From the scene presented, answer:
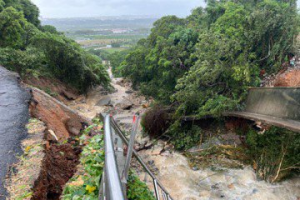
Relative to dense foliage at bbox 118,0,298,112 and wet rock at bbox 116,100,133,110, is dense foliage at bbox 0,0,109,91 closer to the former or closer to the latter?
wet rock at bbox 116,100,133,110

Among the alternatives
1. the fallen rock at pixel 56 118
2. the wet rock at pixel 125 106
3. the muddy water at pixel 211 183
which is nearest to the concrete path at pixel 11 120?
the fallen rock at pixel 56 118

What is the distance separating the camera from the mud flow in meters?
2.51

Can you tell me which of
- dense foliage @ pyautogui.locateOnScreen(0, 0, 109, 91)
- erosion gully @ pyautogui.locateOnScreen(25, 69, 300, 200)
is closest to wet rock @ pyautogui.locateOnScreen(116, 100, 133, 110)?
dense foliage @ pyautogui.locateOnScreen(0, 0, 109, 91)

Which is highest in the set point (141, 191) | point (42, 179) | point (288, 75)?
point (288, 75)

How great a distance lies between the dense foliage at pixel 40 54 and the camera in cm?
1426

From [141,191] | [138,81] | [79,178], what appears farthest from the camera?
[138,81]

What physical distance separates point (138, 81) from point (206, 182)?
11254mm

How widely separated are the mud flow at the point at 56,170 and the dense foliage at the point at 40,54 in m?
12.3

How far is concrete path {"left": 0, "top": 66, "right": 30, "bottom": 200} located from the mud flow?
358 mm

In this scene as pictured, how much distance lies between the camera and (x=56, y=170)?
296 centimetres

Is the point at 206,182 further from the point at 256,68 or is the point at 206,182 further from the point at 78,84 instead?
the point at 78,84

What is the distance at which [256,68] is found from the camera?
29.6 feet

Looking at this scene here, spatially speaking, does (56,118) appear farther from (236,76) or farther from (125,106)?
(125,106)

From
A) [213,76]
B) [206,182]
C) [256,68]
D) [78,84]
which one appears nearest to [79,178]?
[206,182]
